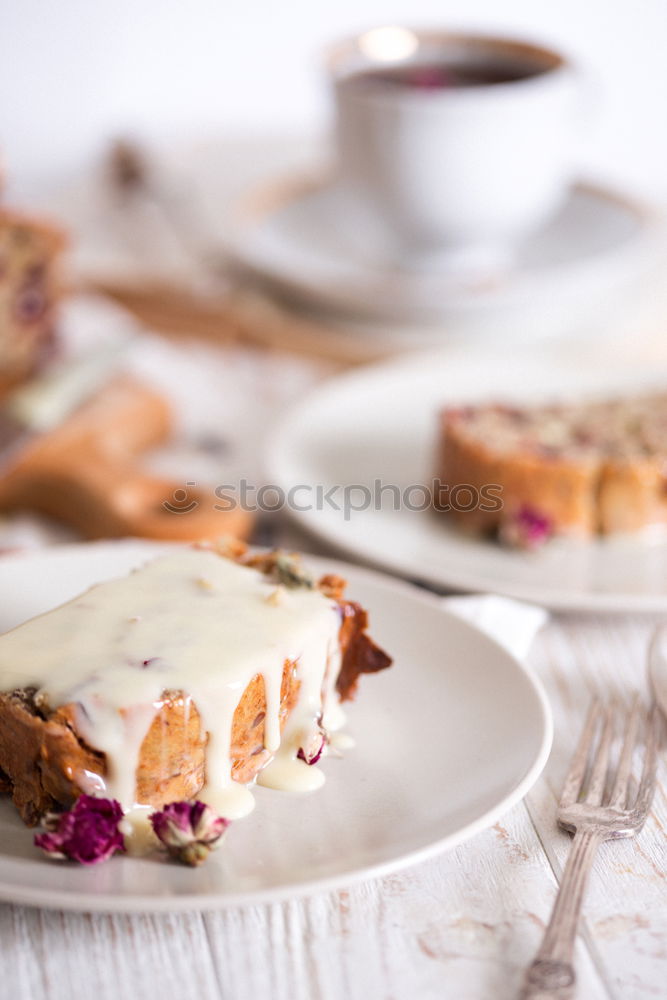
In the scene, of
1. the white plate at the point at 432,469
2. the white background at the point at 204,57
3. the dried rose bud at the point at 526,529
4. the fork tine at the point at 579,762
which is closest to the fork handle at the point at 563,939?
the fork tine at the point at 579,762

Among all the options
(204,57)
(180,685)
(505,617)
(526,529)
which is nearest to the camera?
(180,685)

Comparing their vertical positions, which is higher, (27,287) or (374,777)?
(27,287)

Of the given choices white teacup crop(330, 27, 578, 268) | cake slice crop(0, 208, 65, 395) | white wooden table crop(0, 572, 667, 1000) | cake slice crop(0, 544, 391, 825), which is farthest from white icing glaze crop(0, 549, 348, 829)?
white teacup crop(330, 27, 578, 268)

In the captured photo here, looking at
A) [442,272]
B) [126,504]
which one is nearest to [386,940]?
[126,504]

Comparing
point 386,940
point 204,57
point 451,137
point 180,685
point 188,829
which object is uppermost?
point 204,57

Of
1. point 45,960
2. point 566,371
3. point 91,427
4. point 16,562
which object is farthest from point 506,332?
point 45,960

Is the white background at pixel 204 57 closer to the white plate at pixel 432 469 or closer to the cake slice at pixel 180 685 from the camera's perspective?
the white plate at pixel 432 469

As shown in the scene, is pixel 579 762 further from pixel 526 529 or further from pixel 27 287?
pixel 27 287

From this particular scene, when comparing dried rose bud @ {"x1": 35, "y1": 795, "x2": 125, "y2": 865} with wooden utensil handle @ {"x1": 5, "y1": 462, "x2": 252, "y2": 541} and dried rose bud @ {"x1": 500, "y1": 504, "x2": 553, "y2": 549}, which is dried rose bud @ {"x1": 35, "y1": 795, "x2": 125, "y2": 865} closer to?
wooden utensil handle @ {"x1": 5, "y1": 462, "x2": 252, "y2": 541}
